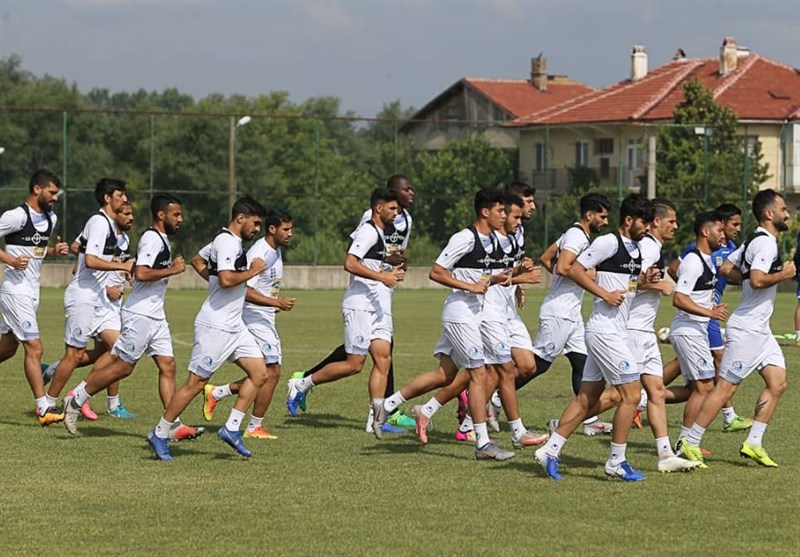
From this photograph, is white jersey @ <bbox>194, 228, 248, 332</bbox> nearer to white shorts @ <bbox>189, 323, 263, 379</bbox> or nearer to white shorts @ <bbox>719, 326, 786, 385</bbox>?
white shorts @ <bbox>189, 323, 263, 379</bbox>

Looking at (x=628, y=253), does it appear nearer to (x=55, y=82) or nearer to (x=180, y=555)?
(x=180, y=555)

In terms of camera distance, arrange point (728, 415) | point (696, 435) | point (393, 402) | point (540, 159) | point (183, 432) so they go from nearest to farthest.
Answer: point (696, 435), point (183, 432), point (393, 402), point (728, 415), point (540, 159)

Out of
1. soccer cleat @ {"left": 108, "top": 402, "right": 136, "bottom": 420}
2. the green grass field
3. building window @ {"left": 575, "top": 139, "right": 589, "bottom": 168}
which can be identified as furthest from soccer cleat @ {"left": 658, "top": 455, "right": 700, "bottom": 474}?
building window @ {"left": 575, "top": 139, "right": 589, "bottom": 168}

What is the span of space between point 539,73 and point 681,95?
2590 cm

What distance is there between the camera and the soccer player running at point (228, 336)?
1177 centimetres

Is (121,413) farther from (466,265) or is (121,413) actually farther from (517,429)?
(466,265)

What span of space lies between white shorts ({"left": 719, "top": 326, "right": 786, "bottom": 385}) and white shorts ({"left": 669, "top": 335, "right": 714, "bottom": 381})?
2.39ft

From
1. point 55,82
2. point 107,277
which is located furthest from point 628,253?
point 55,82

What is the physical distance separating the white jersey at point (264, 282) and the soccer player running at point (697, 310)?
3.64m

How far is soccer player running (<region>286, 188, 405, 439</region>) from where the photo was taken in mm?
13742

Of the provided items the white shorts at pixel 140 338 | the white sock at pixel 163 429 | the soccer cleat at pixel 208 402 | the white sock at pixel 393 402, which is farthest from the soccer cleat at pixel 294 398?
the white sock at pixel 163 429

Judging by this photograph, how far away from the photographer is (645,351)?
36.9 feet

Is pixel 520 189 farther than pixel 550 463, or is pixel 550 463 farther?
pixel 520 189

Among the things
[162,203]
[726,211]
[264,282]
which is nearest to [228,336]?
[162,203]
